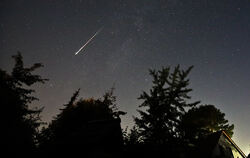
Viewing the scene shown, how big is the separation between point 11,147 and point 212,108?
30.1 m

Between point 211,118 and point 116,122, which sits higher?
point 211,118

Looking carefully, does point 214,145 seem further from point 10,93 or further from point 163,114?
point 10,93

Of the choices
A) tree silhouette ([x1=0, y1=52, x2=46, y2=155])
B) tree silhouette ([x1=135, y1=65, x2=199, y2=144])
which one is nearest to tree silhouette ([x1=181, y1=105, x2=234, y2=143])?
tree silhouette ([x1=135, y1=65, x2=199, y2=144])

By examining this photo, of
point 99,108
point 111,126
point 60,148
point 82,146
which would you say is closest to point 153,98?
point 111,126

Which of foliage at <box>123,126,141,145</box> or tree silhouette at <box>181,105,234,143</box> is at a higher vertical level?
tree silhouette at <box>181,105,234,143</box>

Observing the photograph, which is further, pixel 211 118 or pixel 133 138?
pixel 211 118

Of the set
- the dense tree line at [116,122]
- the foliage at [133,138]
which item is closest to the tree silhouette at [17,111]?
the dense tree line at [116,122]

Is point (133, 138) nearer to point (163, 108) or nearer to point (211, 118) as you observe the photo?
point (163, 108)

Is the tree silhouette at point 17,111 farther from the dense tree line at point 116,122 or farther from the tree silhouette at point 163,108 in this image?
the tree silhouette at point 163,108

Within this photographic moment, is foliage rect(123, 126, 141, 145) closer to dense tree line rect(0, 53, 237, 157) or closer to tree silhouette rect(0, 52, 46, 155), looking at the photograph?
dense tree line rect(0, 53, 237, 157)

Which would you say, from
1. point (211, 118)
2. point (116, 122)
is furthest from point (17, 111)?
point (211, 118)

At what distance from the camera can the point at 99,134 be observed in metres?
9.67

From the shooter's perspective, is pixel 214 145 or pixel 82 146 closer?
pixel 82 146

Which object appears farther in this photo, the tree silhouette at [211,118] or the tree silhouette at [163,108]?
the tree silhouette at [211,118]
